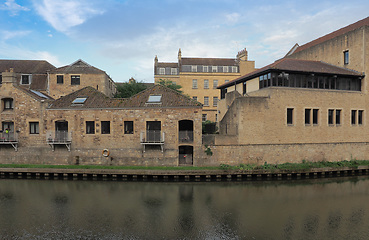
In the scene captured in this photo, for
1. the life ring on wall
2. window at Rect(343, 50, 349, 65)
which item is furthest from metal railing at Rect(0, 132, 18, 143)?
window at Rect(343, 50, 349, 65)

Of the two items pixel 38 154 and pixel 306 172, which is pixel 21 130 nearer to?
pixel 38 154

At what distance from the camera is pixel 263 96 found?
2283 centimetres

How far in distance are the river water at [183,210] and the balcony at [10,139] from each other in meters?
3.18

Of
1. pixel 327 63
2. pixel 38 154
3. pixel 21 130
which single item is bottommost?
pixel 38 154

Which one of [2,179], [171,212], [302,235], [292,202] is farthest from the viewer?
[2,179]

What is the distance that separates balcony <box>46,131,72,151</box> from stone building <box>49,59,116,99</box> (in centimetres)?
940

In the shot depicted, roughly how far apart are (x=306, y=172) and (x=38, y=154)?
2159cm

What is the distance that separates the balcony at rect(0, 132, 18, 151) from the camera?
21922mm

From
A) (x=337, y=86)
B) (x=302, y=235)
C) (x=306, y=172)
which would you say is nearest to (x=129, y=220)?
(x=302, y=235)

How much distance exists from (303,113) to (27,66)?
31.0 metres

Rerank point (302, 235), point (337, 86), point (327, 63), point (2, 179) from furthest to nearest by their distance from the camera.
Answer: point (327, 63) → point (337, 86) → point (2, 179) → point (302, 235)

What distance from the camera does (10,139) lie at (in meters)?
22.1

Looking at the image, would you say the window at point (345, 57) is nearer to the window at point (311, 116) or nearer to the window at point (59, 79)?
the window at point (311, 116)

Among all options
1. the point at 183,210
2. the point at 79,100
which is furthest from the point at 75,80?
the point at 183,210
